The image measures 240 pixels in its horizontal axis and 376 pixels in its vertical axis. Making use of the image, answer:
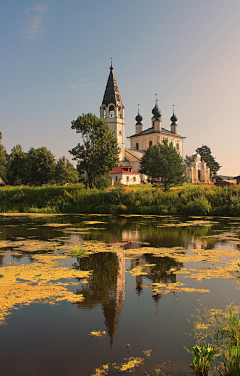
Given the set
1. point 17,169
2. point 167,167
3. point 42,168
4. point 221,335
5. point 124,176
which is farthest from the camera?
point 17,169

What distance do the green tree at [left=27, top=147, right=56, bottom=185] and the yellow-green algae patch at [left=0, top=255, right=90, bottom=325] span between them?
A: 50971 millimetres

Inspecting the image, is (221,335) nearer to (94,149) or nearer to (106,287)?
(106,287)

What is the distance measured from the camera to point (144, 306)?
6082 mm

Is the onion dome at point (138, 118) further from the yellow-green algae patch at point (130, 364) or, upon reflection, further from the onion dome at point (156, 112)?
the yellow-green algae patch at point (130, 364)

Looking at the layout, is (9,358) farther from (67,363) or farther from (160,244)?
(160,244)

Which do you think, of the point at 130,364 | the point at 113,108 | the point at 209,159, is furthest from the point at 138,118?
the point at 130,364

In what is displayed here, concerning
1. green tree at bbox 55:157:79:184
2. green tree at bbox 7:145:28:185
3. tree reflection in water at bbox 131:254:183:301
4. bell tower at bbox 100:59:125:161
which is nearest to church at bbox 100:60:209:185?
bell tower at bbox 100:59:125:161

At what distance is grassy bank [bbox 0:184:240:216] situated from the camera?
26234mm

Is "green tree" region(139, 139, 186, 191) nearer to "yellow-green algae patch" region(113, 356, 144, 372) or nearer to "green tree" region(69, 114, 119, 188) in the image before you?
"green tree" region(69, 114, 119, 188)

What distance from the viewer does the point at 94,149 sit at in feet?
143

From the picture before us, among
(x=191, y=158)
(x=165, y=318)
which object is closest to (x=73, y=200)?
(x=165, y=318)

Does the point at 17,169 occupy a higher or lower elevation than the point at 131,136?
lower

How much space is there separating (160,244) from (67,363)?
8829 mm

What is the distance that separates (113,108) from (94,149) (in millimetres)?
38409
